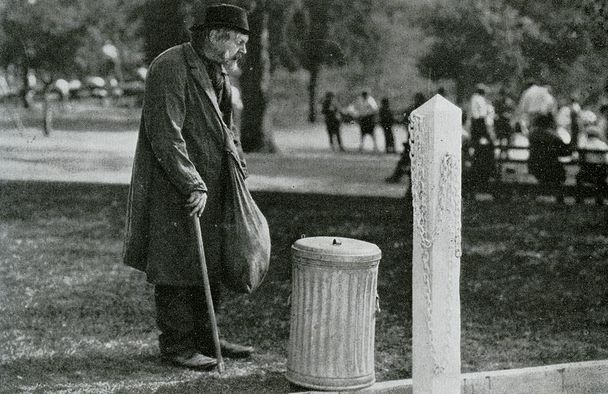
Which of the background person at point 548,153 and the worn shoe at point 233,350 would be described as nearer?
the worn shoe at point 233,350

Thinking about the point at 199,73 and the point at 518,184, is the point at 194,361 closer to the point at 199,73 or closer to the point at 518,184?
the point at 199,73

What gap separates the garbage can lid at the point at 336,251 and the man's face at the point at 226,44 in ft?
4.14

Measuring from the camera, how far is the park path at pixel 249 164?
16078 mm

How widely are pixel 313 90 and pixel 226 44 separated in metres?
33.7

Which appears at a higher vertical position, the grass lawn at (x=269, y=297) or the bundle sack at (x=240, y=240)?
the bundle sack at (x=240, y=240)

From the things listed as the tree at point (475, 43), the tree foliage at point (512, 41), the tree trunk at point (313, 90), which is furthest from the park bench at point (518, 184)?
the tree trunk at point (313, 90)

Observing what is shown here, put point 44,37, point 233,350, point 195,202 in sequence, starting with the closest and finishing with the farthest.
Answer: point 195,202
point 233,350
point 44,37

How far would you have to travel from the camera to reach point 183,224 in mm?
5645

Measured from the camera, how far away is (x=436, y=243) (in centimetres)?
520

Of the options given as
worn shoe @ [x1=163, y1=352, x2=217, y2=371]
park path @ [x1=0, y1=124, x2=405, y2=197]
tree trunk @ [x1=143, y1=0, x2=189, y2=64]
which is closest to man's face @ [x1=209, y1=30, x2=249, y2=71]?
worn shoe @ [x1=163, y1=352, x2=217, y2=371]

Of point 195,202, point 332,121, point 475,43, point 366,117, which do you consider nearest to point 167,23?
point 366,117

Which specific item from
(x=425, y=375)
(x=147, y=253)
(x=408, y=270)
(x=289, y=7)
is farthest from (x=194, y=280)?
(x=289, y=7)

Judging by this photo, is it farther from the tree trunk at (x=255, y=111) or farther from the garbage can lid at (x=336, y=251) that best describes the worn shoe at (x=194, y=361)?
the tree trunk at (x=255, y=111)

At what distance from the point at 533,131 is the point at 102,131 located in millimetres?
15505
